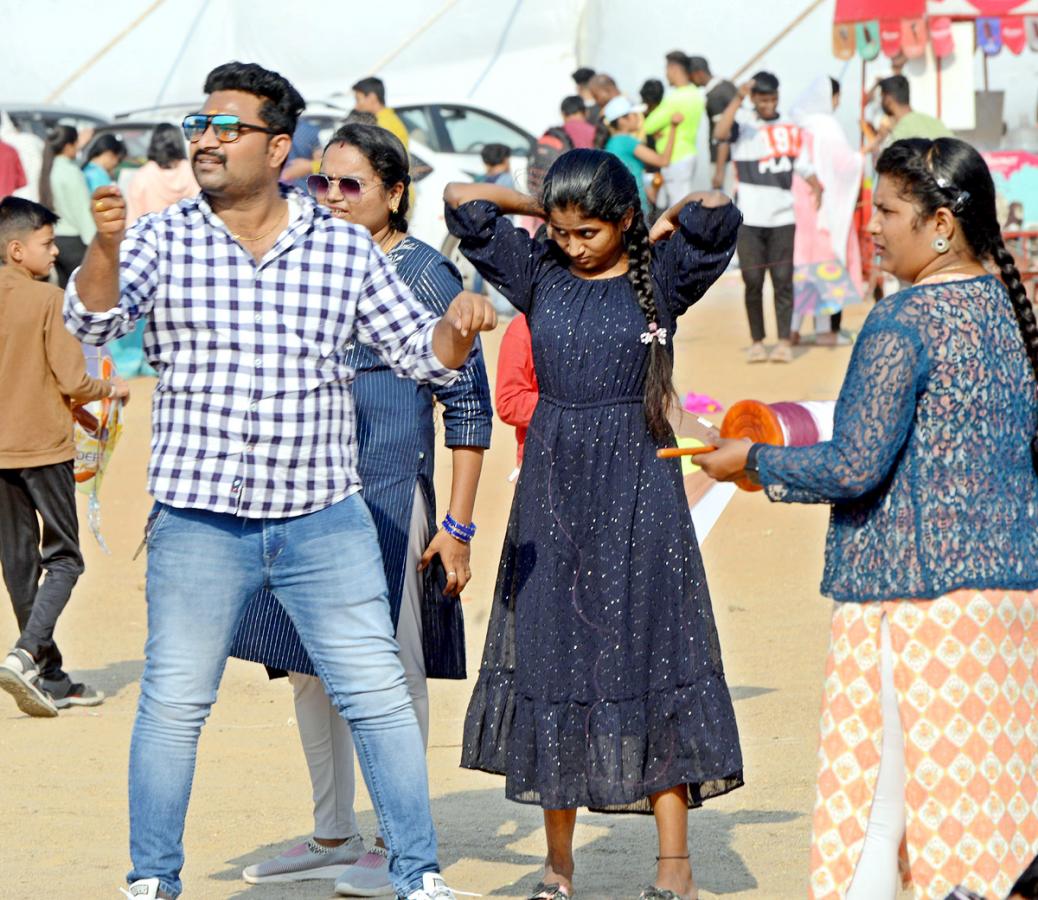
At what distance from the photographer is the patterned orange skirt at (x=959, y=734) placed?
3.61 metres

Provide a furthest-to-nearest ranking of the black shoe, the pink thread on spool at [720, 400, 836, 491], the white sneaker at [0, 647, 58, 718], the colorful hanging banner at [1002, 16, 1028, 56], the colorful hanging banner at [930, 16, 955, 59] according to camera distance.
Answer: the colorful hanging banner at [930, 16, 955, 59]
the colorful hanging banner at [1002, 16, 1028, 56]
the black shoe
the white sneaker at [0, 647, 58, 718]
the pink thread on spool at [720, 400, 836, 491]

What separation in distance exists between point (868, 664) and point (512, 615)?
3.61ft

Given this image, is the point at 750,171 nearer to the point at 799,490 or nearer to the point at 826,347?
the point at 826,347

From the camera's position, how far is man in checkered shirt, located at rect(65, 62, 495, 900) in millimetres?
3957

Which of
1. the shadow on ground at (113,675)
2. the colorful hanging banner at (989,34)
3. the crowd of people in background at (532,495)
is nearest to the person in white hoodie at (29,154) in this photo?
the colorful hanging banner at (989,34)

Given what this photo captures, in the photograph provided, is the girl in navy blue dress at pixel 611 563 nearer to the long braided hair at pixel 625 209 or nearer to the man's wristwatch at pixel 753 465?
the long braided hair at pixel 625 209

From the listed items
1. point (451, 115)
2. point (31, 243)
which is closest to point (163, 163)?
point (451, 115)

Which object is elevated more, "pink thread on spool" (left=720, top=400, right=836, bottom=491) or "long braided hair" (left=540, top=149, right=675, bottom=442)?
"long braided hair" (left=540, top=149, right=675, bottom=442)

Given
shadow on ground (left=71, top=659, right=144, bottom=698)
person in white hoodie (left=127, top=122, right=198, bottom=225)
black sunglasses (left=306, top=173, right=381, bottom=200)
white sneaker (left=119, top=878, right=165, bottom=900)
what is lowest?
shadow on ground (left=71, top=659, right=144, bottom=698)

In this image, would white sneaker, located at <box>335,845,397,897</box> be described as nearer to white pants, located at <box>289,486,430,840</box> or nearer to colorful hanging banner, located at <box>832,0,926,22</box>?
white pants, located at <box>289,486,430,840</box>

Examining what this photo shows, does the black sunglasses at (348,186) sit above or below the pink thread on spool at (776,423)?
above

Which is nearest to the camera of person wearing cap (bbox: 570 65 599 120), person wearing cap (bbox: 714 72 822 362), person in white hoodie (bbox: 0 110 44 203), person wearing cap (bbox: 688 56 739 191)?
person wearing cap (bbox: 714 72 822 362)

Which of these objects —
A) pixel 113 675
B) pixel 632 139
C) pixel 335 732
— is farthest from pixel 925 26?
pixel 335 732

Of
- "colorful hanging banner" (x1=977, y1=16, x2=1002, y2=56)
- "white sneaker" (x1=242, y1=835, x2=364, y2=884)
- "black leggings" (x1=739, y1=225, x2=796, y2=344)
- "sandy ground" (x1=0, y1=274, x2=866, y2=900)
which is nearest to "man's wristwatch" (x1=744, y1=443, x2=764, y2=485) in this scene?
"sandy ground" (x1=0, y1=274, x2=866, y2=900)
